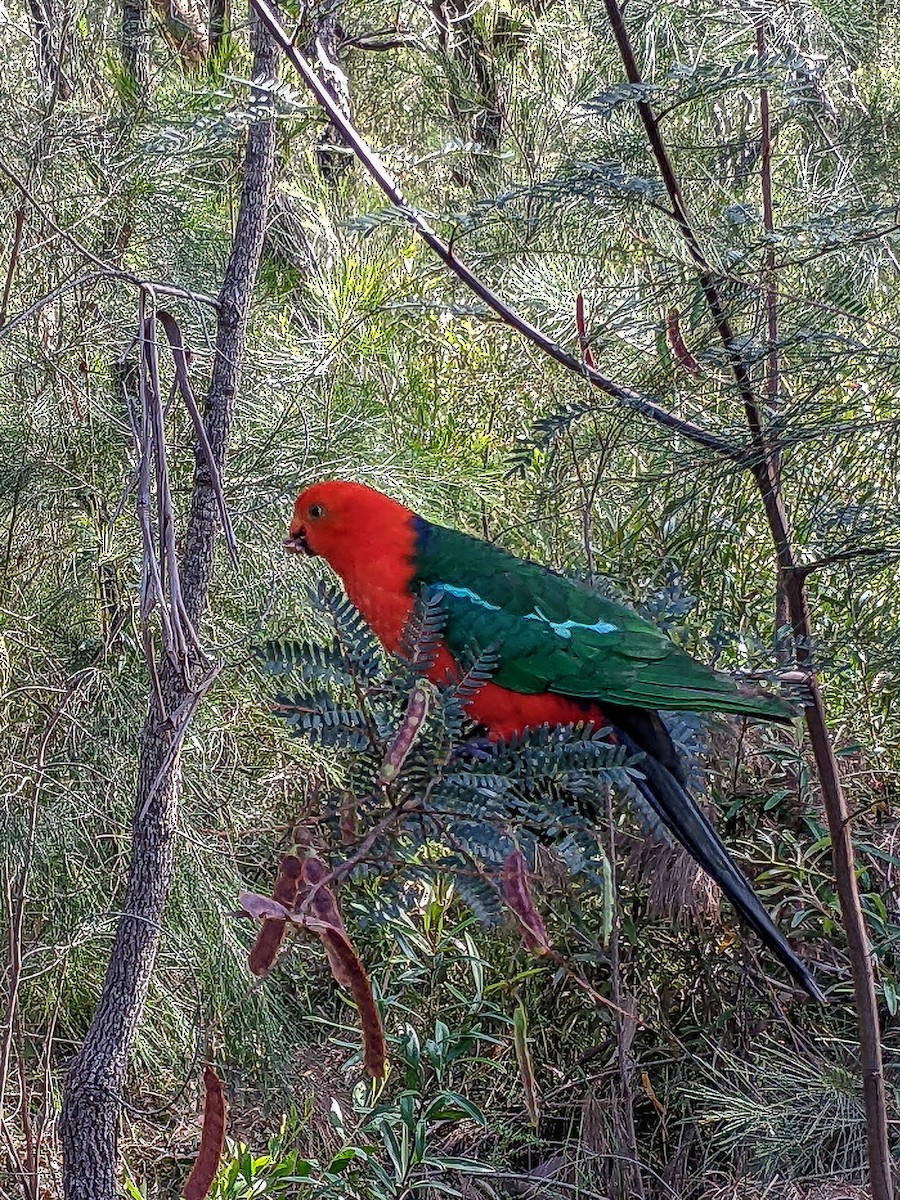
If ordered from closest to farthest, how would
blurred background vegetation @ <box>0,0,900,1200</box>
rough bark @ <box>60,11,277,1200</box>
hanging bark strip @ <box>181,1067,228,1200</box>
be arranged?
hanging bark strip @ <box>181,1067,228,1200</box> → rough bark @ <box>60,11,277,1200</box> → blurred background vegetation @ <box>0,0,900,1200</box>

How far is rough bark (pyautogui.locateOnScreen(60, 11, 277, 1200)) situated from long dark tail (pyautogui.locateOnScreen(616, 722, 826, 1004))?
0.85m

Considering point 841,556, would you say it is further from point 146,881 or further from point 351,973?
point 146,881

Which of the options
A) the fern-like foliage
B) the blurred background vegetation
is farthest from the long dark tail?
the blurred background vegetation

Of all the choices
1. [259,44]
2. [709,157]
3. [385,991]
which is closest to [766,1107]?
[385,991]

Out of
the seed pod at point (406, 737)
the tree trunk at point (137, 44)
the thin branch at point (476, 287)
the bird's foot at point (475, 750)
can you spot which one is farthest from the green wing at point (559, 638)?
the tree trunk at point (137, 44)

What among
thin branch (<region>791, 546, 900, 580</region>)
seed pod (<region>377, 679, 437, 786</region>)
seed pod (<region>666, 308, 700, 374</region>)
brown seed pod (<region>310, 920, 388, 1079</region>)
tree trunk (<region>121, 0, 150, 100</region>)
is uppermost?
tree trunk (<region>121, 0, 150, 100</region>)

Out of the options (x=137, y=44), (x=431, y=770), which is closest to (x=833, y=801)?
(x=431, y=770)

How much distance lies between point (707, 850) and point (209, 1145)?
0.54 meters

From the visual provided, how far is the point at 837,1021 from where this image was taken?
7.02 ft

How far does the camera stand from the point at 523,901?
0.79m

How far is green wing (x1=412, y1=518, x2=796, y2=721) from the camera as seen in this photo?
4.05 feet

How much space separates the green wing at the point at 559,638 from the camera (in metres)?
1.23

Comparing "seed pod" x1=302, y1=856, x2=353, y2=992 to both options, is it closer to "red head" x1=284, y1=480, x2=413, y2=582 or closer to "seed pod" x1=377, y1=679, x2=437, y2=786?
"seed pod" x1=377, y1=679, x2=437, y2=786

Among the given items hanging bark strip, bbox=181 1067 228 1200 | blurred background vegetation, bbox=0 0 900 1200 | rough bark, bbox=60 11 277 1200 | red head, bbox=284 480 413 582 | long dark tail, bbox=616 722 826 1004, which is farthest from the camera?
blurred background vegetation, bbox=0 0 900 1200
